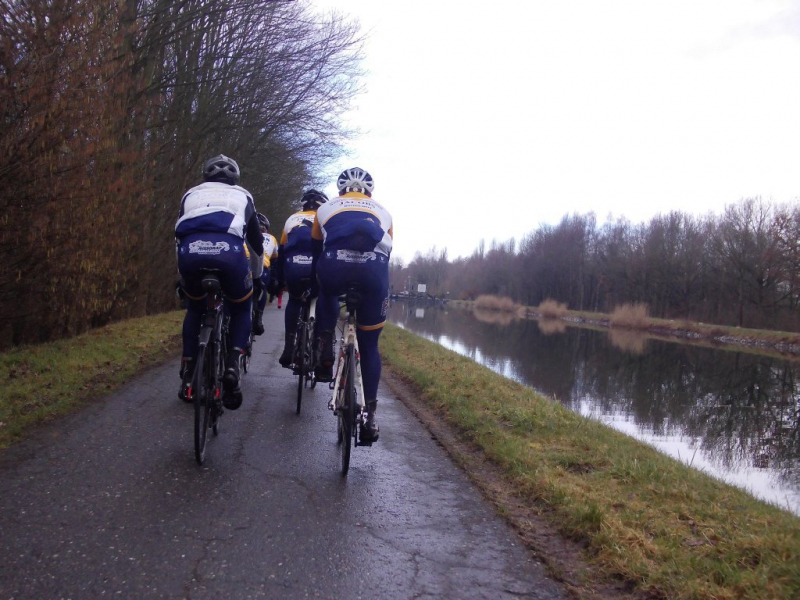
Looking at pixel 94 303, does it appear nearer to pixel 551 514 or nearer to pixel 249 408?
pixel 249 408

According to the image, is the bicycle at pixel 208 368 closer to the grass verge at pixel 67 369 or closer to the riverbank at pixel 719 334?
the grass verge at pixel 67 369

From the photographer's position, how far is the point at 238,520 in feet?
10.7

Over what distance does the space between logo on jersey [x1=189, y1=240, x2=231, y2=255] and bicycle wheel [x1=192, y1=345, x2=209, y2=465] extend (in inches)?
25.0

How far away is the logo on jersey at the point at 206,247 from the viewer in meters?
4.02

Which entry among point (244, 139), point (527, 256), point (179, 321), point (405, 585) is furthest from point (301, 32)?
point (527, 256)

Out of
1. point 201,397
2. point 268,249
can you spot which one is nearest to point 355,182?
point 201,397

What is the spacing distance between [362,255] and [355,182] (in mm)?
671

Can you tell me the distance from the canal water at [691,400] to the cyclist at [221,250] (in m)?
4.39

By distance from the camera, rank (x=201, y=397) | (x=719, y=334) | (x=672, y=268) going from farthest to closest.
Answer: (x=672, y=268)
(x=719, y=334)
(x=201, y=397)

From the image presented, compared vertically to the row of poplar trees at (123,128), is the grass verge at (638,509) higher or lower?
lower

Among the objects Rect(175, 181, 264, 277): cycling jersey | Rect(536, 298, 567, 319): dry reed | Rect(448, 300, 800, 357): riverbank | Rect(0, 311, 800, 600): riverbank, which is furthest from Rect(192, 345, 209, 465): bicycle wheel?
Rect(536, 298, 567, 319): dry reed

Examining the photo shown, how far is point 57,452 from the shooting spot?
4090 millimetres

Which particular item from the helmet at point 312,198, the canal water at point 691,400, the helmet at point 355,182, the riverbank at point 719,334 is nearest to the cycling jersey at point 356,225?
the helmet at point 355,182

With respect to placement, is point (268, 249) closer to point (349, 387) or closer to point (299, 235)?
point (299, 235)
